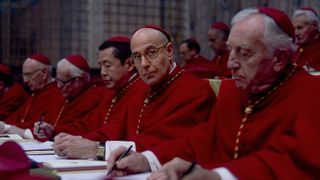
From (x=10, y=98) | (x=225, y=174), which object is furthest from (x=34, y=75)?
(x=225, y=174)

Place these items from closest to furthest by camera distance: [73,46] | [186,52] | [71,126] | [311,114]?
[311,114] < [71,126] < [186,52] < [73,46]

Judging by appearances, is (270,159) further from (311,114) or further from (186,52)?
(186,52)

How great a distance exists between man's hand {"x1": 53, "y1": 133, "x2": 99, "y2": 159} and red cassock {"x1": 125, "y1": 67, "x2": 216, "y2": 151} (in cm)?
30

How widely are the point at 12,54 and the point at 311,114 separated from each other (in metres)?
10.2

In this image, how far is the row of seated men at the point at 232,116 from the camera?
7.69ft

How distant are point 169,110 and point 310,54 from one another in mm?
3609

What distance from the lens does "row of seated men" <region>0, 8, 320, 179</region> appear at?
7.69 ft

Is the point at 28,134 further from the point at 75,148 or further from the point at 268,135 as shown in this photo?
the point at 268,135

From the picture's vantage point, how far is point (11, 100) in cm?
803

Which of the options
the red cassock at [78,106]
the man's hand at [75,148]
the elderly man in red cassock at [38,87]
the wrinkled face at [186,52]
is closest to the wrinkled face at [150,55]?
the man's hand at [75,148]

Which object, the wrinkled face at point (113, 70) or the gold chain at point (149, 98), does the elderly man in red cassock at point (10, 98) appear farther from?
the gold chain at point (149, 98)

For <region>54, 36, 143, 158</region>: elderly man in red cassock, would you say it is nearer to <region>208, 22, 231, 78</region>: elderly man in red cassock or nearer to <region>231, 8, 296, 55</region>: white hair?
<region>231, 8, 296, 55</region>: white hair

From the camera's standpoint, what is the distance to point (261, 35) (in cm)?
257

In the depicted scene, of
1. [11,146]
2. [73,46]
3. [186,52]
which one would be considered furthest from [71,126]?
[73,46]
